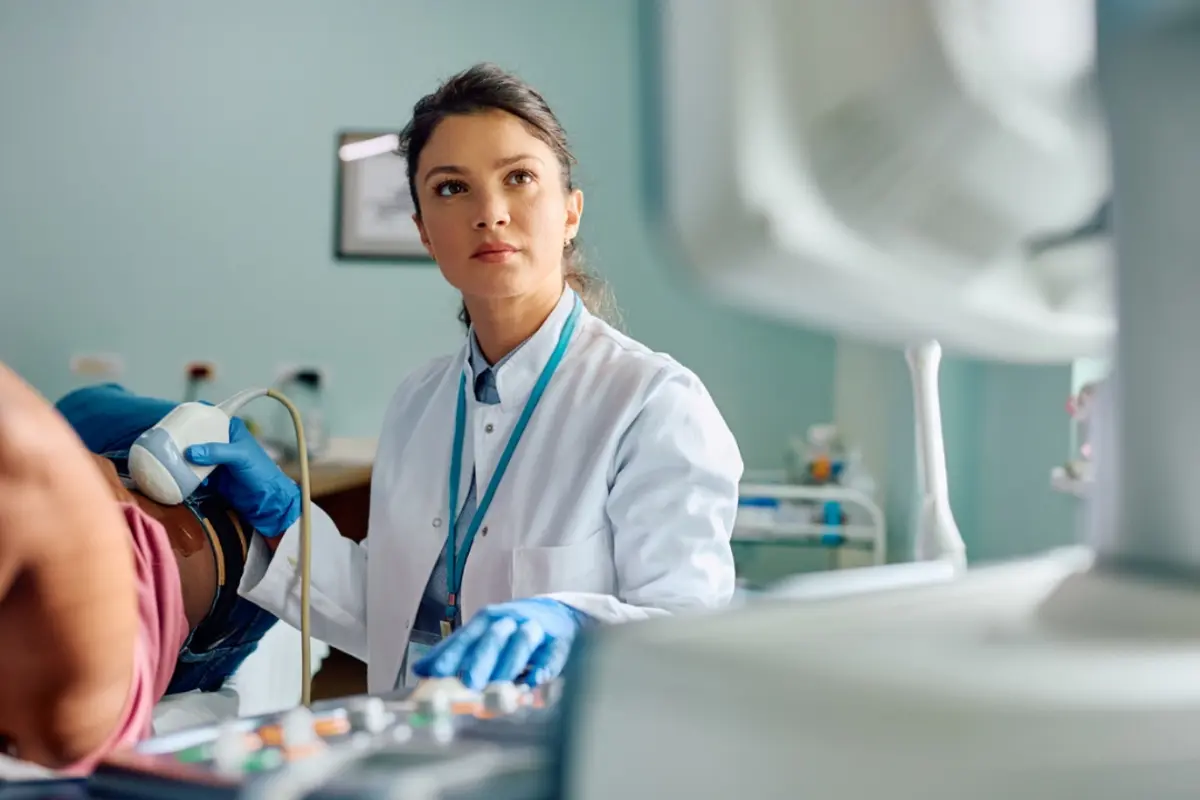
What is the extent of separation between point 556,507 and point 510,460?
71mm

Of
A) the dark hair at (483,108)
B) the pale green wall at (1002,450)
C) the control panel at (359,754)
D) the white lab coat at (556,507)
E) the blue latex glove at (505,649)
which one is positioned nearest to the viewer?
the control panel at (359,754)

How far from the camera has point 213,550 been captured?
966 mm

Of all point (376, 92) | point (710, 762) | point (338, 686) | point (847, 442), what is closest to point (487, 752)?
point (710, 762)

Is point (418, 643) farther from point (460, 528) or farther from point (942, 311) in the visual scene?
point (942, 311)

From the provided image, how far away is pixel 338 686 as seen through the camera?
2.47 metres

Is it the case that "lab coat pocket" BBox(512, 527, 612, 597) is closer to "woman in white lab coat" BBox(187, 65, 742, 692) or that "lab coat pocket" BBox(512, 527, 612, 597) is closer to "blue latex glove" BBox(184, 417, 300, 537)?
"woman in white lab coat" BBox(187, 65, 742, 692)

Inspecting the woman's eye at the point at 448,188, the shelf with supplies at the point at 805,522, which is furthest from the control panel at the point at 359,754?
the shelf with supplies at the point at 805,522

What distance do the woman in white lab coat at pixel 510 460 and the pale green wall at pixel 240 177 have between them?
216cm

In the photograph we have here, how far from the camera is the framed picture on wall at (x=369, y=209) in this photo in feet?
10.6

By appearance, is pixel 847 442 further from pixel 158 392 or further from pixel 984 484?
pixel 158 392

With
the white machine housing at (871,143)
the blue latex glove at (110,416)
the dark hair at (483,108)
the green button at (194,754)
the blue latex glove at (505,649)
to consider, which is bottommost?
the blue latex glove at (505,649)

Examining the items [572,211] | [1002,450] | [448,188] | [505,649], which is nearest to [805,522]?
[1002,450]

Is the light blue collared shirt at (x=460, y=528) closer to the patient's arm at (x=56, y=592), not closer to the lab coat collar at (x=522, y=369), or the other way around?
the lab coat collar at (x=522, y=369)

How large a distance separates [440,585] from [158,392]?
8.37 ft
